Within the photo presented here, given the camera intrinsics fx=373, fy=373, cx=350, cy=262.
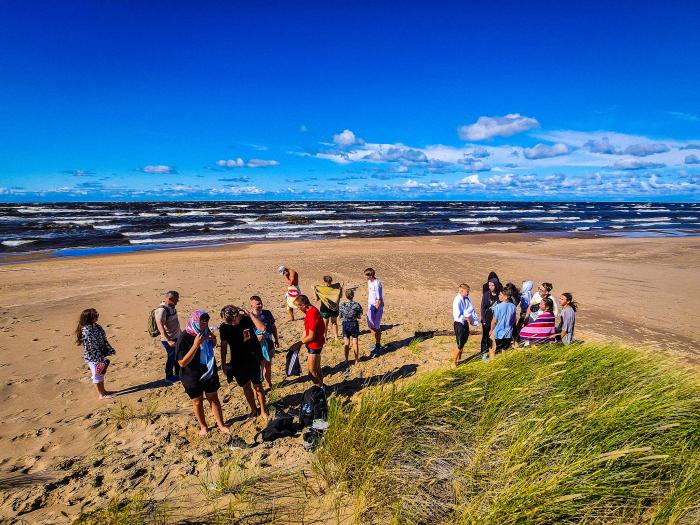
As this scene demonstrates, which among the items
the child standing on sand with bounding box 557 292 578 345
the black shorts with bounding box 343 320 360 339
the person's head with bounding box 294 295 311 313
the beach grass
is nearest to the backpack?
the beach grass

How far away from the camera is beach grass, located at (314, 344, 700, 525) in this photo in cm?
278

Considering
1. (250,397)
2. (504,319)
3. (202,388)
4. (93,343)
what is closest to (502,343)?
(504,319)

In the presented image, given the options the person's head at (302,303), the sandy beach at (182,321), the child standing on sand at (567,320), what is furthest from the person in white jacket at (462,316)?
the person's head at (302,303)

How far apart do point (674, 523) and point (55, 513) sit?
205 inches

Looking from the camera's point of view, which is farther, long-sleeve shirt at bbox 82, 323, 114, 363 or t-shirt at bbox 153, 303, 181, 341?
t-shirt at bbox 153, 303, 181, 341

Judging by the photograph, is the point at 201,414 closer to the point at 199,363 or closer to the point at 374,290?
the point at 199,363

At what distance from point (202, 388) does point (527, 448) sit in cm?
382

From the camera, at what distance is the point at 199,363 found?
4.76 metres

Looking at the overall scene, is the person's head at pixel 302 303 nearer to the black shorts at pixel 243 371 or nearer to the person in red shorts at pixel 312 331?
the person in red shorts at pixel 312 331

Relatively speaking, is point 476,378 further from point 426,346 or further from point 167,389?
point 167,389

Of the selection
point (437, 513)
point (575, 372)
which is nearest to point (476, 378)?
point (575, 372)

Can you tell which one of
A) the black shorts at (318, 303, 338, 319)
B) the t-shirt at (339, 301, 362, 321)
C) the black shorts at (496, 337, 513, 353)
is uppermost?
the t-shirt at (339, 301, 362, 321)

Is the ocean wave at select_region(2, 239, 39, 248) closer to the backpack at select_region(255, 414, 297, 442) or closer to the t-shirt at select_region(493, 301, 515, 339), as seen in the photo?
the backpack at select_region(255, 414, 297, 442)

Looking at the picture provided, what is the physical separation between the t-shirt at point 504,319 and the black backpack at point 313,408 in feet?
11.3
